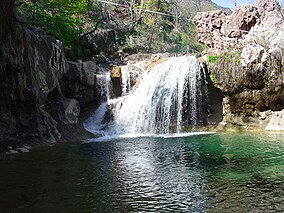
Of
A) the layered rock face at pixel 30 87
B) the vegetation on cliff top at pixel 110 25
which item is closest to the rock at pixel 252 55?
the vegetation on cliff top at pixel 110 25

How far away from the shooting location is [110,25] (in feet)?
111

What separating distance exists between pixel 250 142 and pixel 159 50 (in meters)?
26.1

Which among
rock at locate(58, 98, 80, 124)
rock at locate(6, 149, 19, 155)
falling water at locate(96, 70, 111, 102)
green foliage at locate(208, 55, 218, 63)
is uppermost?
green foliage at locate(208, 55, 218, 63)

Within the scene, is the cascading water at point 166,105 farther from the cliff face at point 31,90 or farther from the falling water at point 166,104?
the cliff face at point 31,90

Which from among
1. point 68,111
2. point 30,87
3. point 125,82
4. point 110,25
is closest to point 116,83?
point 125,82

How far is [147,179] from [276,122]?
34.4 ft

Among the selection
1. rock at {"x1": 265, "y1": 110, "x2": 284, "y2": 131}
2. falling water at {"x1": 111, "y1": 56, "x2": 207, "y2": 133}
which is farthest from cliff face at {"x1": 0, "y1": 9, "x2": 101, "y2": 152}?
rock at {"x1": 265, "y1": 110, "x2": 284, "y2": 131}

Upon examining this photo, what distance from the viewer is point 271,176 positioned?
7031 millimetres

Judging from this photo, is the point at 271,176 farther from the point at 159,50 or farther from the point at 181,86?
the point at 159,50

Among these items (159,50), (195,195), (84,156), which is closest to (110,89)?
(84,156)

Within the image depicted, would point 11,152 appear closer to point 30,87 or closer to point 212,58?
point 30,87

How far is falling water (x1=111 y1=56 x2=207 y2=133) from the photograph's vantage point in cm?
1666

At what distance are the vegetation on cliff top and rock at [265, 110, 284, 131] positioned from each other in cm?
980

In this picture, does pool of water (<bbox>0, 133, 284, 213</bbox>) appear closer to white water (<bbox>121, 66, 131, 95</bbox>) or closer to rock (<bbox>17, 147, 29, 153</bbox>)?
rock (<bbox>17, 147, 29, 153</bbox>)
